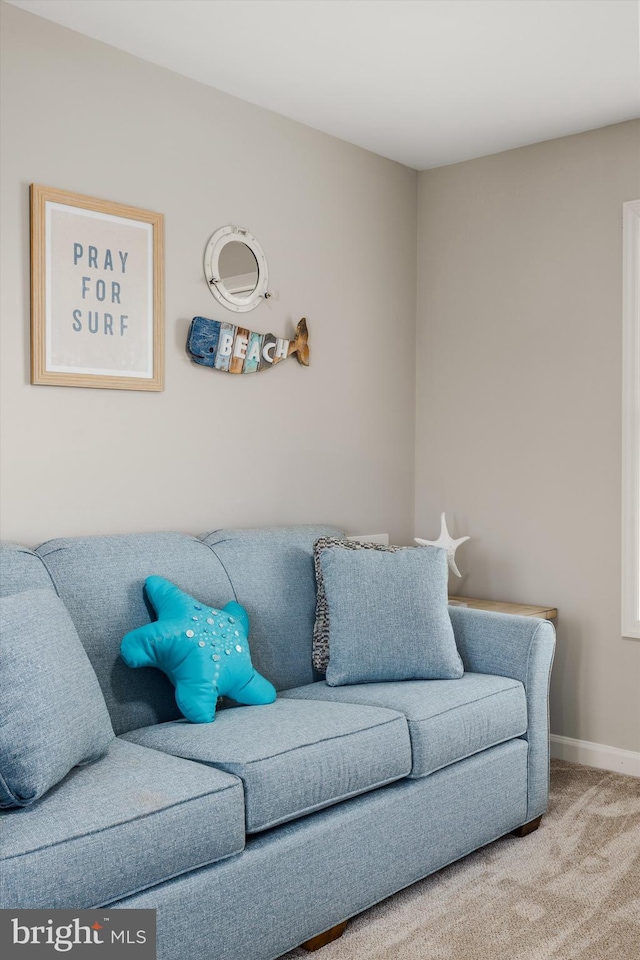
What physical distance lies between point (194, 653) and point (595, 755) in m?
1.98

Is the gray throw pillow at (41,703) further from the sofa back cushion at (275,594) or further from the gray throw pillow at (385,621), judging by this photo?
the gray throw pillow at (385,621)

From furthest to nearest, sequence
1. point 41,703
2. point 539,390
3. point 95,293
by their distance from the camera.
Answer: point 539,390
point 95,293
point 41,703

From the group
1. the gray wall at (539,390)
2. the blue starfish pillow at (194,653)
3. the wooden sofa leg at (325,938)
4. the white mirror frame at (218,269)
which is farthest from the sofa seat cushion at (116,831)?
the gray wall at (539,390)

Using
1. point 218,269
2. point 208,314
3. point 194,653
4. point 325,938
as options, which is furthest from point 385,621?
point 218,269

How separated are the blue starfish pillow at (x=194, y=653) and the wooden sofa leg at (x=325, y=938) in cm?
60

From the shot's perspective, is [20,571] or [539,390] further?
[539,390]

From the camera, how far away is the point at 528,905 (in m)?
2.48

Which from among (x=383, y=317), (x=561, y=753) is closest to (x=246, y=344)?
(x=383, y=317)

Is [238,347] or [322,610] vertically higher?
[238,347]

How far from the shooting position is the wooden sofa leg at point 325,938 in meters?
2.26

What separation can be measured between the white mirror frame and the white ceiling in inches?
20.4

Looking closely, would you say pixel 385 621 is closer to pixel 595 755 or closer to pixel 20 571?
pixel 20 571

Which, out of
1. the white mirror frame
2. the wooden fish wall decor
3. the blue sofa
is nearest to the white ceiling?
the white mirror frame

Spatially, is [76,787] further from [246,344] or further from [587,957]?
[246,344]
